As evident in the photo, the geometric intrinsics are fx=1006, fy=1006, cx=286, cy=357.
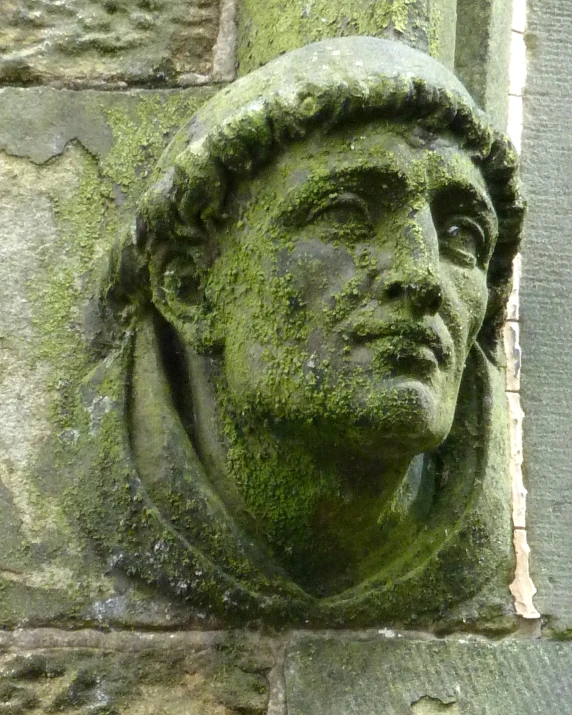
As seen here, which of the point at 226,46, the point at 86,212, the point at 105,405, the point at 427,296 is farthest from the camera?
the point at 226,46

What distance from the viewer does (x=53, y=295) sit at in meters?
1.49

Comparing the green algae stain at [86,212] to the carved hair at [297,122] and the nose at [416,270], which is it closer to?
the carved hair at [297,122]

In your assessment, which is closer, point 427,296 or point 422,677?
point 427,296

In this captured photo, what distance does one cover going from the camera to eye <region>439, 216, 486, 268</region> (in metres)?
1.28

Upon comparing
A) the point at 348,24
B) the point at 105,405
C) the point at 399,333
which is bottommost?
the point at 105,405

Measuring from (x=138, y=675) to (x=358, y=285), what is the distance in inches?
23.3

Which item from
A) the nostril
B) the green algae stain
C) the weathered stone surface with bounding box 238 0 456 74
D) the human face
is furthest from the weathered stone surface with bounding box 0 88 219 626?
the nostril

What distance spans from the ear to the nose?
0.84 feet

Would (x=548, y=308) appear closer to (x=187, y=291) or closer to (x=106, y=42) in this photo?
(x=187, y=291)

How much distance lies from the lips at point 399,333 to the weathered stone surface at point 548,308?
48 centimetres

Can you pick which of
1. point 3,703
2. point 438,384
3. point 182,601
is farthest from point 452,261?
point 3,703

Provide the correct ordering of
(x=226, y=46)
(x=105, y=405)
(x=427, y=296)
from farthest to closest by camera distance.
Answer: (x=226, y=46)
(x=105, y=405)
(x=427, y=296)

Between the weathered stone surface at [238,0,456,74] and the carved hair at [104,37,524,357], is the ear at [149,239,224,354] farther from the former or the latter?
the weathered stone surface at [238,0,456,74]

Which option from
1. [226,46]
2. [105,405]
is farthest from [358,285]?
[226,46]
